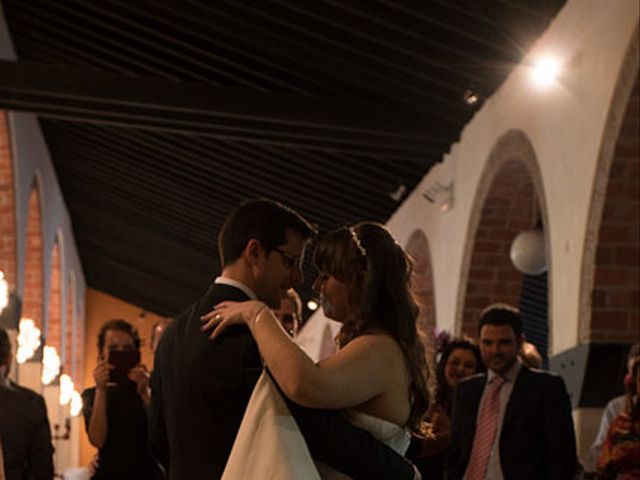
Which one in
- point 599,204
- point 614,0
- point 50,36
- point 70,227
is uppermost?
point 70,227

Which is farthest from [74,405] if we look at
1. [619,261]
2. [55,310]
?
[619,261]

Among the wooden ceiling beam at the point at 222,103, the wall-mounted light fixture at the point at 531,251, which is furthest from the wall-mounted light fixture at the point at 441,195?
the wall-mounted light fixture at the point at 531,251

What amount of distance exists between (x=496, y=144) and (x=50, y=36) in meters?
3.83

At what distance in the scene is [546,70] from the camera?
7926mm

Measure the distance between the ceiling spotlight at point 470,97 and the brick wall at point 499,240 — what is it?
1.48 feet

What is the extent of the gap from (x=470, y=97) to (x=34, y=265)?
748cm

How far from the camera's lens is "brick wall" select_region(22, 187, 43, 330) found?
15.0 metres

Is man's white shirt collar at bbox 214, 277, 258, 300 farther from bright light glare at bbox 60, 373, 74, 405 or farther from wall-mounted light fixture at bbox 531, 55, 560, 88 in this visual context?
bright light glare at bbox 60, 373, 74, 405

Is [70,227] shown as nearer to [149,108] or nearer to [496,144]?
[149,108]

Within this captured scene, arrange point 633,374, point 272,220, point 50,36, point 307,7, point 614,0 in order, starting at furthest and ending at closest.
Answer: point 50,36
point 307,7
point 614,0
point 633,374
point 272,220

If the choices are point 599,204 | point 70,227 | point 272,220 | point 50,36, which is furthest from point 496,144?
point 70,227

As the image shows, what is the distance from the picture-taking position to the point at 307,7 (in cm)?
873

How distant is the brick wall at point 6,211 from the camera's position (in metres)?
12.3

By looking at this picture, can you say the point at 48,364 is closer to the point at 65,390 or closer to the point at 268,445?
the point at 65,390
